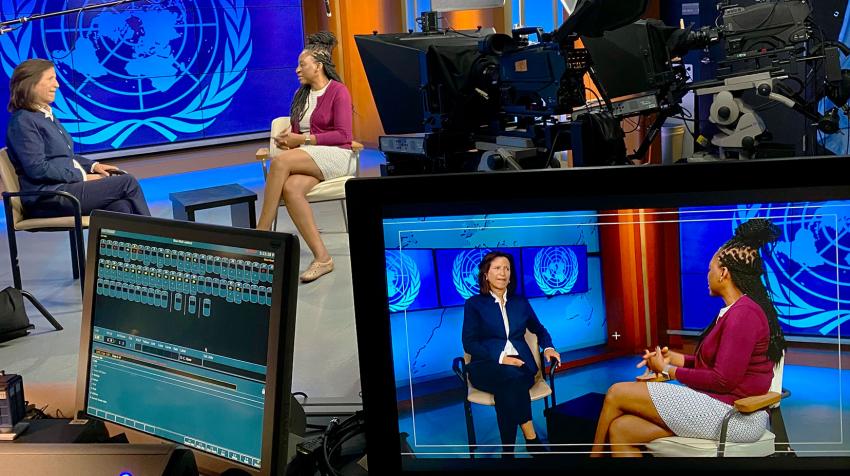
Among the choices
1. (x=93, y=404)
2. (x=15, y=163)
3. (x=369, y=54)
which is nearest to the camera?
(x=93, y=404)

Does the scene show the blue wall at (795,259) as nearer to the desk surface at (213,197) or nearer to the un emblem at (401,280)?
the un emblem at (401,280)

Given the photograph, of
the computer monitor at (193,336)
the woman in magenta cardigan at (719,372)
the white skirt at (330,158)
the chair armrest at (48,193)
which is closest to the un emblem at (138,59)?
the white skirt at (330,158)

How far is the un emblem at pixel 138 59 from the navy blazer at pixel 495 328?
28.8ft

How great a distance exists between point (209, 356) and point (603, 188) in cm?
58

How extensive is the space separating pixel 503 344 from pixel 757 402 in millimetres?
301

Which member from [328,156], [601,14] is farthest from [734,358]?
[328,156]

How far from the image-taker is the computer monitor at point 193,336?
1.19 metres

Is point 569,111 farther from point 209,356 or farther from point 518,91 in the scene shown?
point 209,356

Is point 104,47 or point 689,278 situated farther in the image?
point 104,47

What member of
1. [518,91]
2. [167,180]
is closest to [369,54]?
[518,91]

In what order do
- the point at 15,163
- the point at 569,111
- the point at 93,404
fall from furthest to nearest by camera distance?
1. the point at 15,163
2. the point at 569,111
3. the point at 93,404

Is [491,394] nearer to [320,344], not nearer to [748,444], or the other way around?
[748,444]

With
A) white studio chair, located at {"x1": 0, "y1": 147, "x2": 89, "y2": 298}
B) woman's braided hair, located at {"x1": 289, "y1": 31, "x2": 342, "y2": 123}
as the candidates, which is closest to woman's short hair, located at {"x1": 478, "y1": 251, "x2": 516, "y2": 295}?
white studio chair, located at {"x1": 0, "y1": 147, "x2": 89, "y2": 298}

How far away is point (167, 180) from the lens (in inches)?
370
